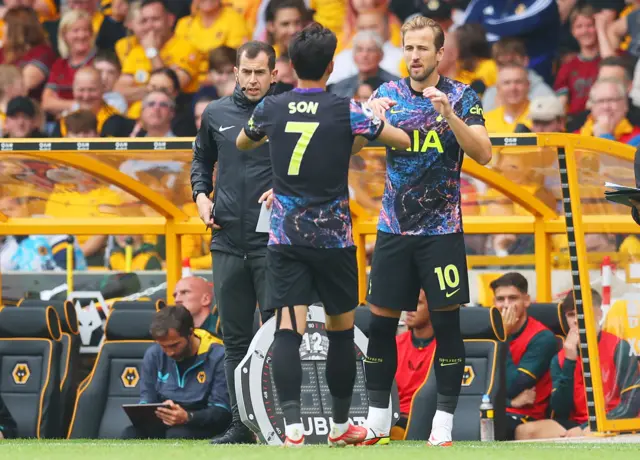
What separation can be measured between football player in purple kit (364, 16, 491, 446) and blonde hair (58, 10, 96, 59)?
10.3 metres

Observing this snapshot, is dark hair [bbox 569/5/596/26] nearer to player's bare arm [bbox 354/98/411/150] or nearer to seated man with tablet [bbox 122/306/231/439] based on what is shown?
seated man with tablet [bbox 122/306/231/439]

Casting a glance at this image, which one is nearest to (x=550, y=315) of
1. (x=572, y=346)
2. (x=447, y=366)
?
(x=572, y=346)

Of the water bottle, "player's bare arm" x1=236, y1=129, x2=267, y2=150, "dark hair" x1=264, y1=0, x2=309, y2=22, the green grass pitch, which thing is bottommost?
the water bottle

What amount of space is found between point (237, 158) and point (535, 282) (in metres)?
3.91

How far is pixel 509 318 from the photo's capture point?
31.0 ft

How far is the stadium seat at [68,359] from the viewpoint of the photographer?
1024cm

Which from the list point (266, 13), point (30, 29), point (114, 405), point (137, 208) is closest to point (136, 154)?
point (137, 208)

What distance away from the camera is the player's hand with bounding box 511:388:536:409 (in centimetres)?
923

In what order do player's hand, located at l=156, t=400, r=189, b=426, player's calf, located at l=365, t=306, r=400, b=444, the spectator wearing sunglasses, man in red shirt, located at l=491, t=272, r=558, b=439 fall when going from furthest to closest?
the spectator wearing sunglasses
man in red shirt, located at l=491, t=272, r=558, b=439
player's hand, located at l=156, t=400, r=189, b=426
player's calf, located at l=365, t=306, r=400, b=444

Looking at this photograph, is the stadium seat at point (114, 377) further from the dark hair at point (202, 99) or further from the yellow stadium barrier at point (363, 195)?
the dark hair at point (202, 99)

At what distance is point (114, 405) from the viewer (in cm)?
1009

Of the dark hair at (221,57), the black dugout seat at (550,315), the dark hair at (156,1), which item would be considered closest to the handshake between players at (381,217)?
the black dugout seat at (550,315)

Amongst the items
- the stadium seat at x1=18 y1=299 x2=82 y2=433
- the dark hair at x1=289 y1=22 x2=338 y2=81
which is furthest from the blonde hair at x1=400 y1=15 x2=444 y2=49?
the stadium seat at x1=18 y1=299 x2=82 y2=433

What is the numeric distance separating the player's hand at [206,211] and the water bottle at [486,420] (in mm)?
2196
